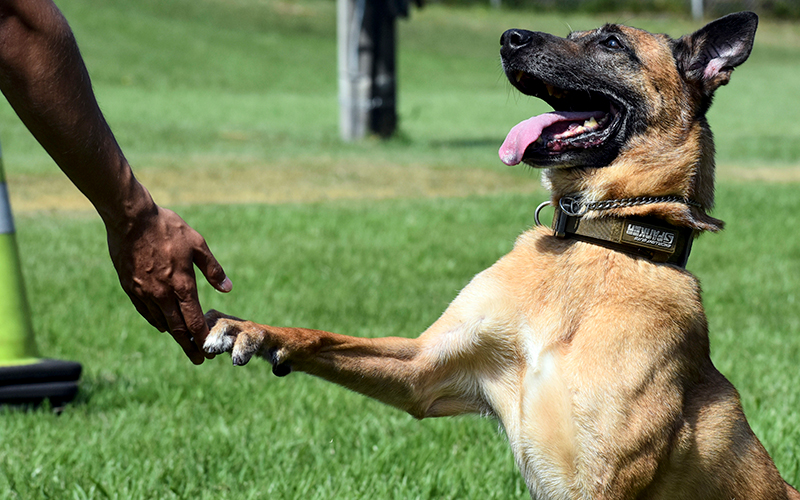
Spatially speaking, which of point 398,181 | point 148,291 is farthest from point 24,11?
point 398,181

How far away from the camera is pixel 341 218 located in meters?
8.90

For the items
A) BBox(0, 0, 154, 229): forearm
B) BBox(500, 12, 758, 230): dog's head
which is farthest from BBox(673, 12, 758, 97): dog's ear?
BBox(0, 0, 154, 229): forearm

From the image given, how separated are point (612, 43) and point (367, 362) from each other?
5.14 feet

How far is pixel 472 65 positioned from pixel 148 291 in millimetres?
35550

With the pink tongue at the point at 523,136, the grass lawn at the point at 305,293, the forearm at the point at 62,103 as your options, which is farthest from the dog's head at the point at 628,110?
the forearm at the point at 62,103

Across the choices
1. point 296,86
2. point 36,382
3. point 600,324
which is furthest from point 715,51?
point 296,86

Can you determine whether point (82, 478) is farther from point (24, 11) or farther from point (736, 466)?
point (736, 466)

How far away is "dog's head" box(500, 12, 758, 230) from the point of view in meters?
2.99

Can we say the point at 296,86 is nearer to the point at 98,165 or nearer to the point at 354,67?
the point at 354,67

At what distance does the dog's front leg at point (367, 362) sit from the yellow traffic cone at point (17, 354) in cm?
160

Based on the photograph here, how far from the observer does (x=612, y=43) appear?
129 inches

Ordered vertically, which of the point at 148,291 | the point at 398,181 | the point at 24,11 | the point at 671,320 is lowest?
A: the point at 398,181

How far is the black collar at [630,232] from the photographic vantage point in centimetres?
281

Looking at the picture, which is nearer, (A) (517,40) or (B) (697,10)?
(A) (517,40)
